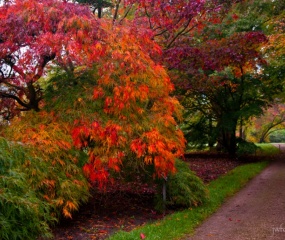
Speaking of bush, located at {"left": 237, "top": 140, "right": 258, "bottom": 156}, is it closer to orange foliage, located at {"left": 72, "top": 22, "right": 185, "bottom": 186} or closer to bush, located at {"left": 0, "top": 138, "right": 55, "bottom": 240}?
orange foliage, located at {"left": 72, "top": 22, "right": 185, "bottom": 186}

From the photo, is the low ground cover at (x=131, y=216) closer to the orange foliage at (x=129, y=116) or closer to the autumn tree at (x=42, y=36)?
the orange foliage at (x=129, y=116)

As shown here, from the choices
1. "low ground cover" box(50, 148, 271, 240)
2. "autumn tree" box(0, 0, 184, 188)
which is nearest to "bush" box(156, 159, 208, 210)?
"low ground cover" box(50, 148, 271, 240)

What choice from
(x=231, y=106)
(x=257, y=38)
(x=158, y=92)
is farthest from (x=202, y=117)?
(x=158, y=92)

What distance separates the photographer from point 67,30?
713cm

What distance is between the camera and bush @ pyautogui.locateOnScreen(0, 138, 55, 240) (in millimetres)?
3727

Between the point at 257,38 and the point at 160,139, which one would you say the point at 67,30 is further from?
the point at 257,38

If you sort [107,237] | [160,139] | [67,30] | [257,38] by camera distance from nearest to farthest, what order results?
[107,237] → [160,139] → [67,30] → [257,38]

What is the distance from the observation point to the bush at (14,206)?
3.73 m

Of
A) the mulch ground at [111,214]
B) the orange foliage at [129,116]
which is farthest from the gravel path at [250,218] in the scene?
the orange foliage at [129,116]

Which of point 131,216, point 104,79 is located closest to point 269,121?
point 131,216

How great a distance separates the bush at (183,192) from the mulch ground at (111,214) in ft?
1.12

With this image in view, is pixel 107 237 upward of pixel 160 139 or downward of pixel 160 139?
downward

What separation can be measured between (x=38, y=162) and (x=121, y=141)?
1.67 m

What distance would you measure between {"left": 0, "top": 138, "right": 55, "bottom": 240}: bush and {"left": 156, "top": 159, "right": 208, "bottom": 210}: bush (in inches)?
152
